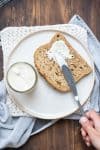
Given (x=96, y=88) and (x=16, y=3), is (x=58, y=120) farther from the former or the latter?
(x=16, y=3)

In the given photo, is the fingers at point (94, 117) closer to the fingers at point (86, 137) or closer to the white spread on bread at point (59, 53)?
the fingers at point (86, 137)

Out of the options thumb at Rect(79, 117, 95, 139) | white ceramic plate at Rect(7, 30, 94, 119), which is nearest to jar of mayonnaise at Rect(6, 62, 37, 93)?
white ceramic plate at Rect(7, 30, 94, 119)

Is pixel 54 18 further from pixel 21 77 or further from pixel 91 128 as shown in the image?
pixel 91 128

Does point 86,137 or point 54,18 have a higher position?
point 54,18

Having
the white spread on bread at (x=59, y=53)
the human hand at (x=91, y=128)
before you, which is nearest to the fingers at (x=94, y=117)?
the human hand at (x=91, y=128)

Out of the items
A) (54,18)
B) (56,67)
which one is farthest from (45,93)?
(54,18)

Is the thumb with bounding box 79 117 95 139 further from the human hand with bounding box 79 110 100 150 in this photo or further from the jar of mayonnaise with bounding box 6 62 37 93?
the jar of mayonnaise with bounding box 6 62 37 93
